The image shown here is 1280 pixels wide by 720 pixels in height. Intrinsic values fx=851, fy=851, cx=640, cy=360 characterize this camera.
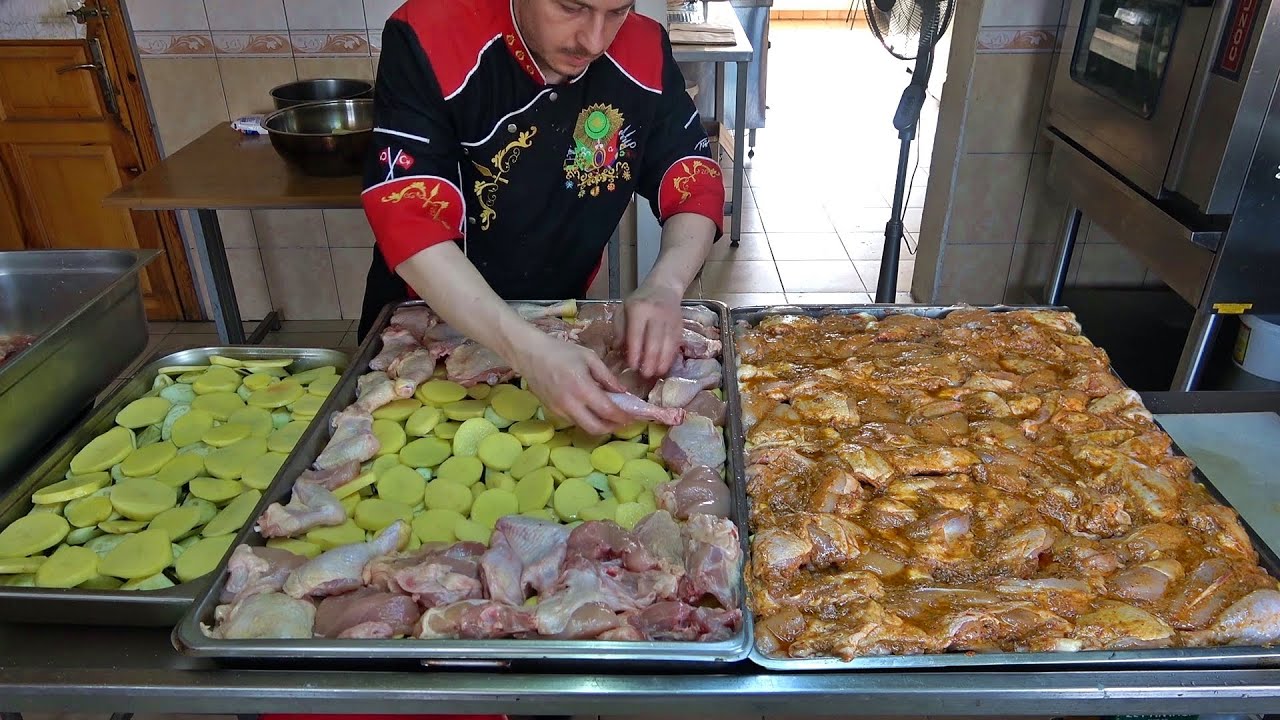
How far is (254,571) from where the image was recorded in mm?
1289

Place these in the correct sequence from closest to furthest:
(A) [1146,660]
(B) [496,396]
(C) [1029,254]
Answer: (A) [1146,660], (B) [496,396], (C) [1029,254]

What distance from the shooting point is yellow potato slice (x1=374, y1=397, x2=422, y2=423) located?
168 cm

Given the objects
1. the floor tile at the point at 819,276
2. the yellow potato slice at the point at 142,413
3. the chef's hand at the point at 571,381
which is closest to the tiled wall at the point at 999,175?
the floor tile at the point at 819,276

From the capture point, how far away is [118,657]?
4.26ft

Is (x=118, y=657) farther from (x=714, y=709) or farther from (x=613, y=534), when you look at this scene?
(x=714, y=709)

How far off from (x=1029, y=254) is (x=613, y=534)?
3.52 metres

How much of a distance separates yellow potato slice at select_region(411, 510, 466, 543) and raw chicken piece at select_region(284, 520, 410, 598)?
7cm

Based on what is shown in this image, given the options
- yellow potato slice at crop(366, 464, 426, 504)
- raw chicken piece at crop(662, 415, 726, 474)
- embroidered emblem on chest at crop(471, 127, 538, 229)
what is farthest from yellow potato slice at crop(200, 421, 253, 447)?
raw chicken piece at crop(662, 415, 726, 474)

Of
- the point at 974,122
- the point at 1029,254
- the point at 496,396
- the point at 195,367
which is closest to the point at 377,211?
the point at 496,396

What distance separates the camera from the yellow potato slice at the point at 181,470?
5.18 ft

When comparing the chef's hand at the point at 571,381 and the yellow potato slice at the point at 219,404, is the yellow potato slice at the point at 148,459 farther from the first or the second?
the chef's hand at the point at 571,381

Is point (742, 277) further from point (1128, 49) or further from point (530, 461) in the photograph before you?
point (530, 461)

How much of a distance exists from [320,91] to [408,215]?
2.24m

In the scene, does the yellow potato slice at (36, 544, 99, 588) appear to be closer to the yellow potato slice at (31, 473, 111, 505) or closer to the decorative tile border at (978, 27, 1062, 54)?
the yellow potato slice at (31, 473, 111, 505)
